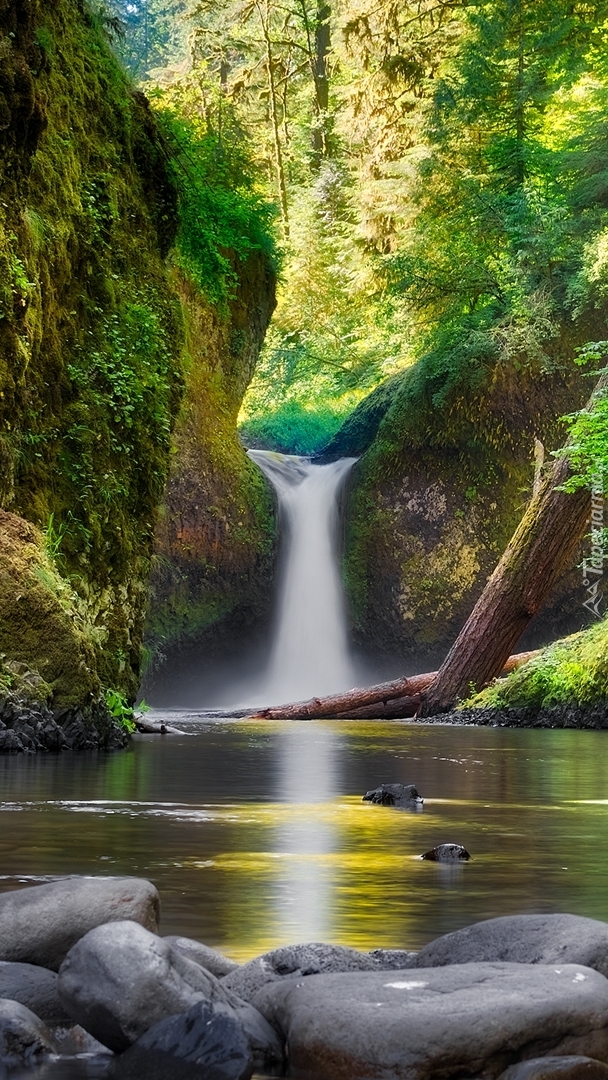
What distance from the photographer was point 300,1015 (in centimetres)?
331

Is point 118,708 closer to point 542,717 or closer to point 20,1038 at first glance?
point 542,717

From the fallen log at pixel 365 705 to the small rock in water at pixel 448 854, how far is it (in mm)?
16776

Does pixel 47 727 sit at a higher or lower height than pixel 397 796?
higher

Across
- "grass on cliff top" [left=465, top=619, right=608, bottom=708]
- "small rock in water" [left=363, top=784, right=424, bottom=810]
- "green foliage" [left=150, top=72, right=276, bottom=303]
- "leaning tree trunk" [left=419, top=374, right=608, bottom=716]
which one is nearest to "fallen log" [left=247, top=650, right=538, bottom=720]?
"leaning tree trunk" [left=419, top=374, right=608, bottom=716]

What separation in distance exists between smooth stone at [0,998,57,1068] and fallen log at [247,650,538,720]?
1947 centimetres

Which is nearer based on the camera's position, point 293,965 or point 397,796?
point 293,965

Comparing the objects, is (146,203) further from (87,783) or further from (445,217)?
(445,217)

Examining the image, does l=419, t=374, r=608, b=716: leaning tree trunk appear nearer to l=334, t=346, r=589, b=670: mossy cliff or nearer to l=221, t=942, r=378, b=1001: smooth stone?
l=334, t=346, r=589, b=670: mossy cliff

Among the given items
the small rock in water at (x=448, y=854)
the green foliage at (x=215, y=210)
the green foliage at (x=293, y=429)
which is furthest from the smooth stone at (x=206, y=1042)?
the green foliage at (x=293, y=429)

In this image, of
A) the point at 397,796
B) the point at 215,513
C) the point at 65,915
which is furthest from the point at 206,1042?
the point at 215,513

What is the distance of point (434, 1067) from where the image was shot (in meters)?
3.14

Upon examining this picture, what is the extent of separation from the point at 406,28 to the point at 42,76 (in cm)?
2809

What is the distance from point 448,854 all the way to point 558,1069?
2.90 metres

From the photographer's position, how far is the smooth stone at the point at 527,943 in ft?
12.3
